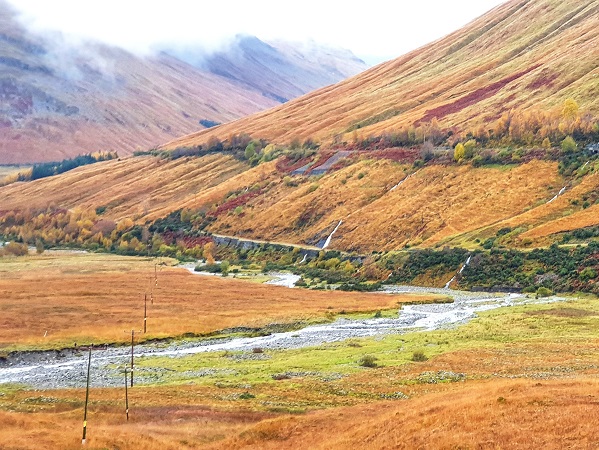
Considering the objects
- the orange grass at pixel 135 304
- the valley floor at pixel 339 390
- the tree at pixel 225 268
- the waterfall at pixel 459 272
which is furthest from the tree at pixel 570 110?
the valley floor at pixel 339 390

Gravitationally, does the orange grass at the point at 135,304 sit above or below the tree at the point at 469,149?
below

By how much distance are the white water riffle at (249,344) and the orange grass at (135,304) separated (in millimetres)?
6091

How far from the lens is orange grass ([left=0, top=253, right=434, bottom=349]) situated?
9500 centimetres

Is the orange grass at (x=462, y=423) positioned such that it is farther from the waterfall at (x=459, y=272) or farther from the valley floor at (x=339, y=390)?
the waterfall at (x=459, y=272)

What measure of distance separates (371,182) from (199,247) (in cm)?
4294

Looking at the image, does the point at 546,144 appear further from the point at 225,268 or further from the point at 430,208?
the point at 225,268

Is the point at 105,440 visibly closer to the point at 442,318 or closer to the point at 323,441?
the point at 323,441

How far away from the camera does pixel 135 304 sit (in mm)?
115250

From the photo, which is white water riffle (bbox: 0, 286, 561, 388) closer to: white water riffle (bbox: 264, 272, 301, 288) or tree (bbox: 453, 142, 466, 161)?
white water riffle (bbox: 264, 272, 301, 288)

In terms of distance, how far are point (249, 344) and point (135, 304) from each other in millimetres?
33305

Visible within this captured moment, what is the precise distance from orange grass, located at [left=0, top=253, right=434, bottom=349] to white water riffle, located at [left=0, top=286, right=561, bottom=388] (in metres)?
6.09

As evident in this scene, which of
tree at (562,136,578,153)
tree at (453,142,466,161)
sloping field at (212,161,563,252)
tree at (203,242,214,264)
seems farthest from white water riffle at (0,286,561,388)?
tree at (203,242,214,264)

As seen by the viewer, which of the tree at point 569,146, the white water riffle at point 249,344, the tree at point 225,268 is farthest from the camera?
the tree at point 569,146

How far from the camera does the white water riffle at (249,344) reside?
71188 mm
